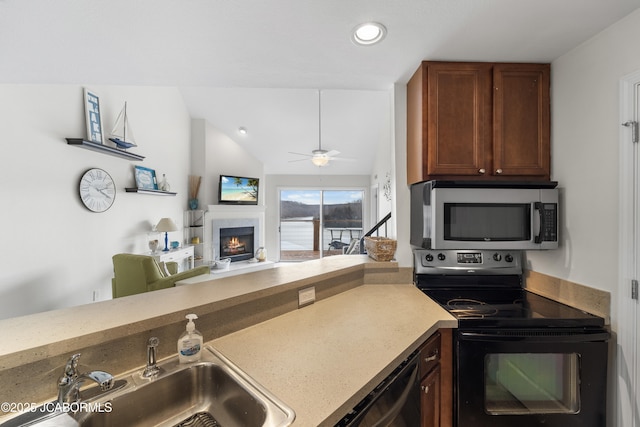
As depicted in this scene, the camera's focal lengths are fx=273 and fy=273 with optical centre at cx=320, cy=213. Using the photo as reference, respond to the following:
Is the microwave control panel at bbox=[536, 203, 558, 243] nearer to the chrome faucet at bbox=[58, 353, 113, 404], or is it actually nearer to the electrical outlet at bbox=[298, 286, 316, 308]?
the electrical outlet at bbox=[298, 286, 316, 308]

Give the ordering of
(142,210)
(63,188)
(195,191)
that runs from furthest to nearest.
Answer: (195,191) → (142,210) → (63,188)

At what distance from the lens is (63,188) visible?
282cm

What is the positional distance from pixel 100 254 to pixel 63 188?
88 centimetres

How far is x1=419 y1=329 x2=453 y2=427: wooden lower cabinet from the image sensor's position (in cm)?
121

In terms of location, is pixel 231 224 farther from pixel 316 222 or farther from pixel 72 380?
pixel 72 380

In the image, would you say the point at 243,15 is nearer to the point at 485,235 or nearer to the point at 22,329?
the point at 22,329

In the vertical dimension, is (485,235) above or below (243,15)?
below

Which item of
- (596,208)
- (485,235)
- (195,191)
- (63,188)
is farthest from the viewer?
(195,191)

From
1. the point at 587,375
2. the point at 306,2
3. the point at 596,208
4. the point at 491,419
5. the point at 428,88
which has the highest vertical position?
the point at 306,2

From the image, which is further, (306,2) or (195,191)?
(195,191)

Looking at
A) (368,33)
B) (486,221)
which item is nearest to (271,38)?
(368,33)

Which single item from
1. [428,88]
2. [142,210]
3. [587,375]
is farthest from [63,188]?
[587,375]

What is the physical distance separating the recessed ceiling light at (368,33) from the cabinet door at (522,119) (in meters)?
0.82

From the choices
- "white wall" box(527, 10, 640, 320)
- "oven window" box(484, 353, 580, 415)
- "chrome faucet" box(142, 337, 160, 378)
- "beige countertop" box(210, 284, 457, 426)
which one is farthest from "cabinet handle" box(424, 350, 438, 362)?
"chrome faucet" box(142, 337, 160, 378)
